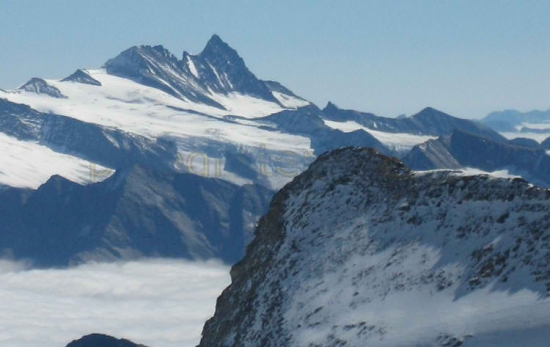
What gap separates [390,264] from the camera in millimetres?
39750

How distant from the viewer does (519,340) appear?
3027cm

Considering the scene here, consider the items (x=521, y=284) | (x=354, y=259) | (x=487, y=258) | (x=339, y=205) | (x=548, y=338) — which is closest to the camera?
(x=548, y=338)

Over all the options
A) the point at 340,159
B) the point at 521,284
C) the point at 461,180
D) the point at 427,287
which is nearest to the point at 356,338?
the point at 427,287

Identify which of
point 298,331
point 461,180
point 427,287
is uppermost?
point 461,180

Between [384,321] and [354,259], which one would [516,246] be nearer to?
[384,321]

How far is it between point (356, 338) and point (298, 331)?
13.0ft

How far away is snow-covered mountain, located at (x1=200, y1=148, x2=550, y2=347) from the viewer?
108ft

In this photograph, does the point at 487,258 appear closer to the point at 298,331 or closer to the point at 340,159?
the point at 298,331

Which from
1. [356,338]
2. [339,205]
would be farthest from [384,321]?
[339,205]

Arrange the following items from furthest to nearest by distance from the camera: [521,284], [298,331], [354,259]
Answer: [354,259], [298,331], [521,284]

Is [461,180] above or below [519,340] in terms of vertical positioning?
above

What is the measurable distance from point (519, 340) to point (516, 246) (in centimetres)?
527

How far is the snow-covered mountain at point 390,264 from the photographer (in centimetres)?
3278

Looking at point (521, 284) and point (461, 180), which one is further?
point (461, 180)
